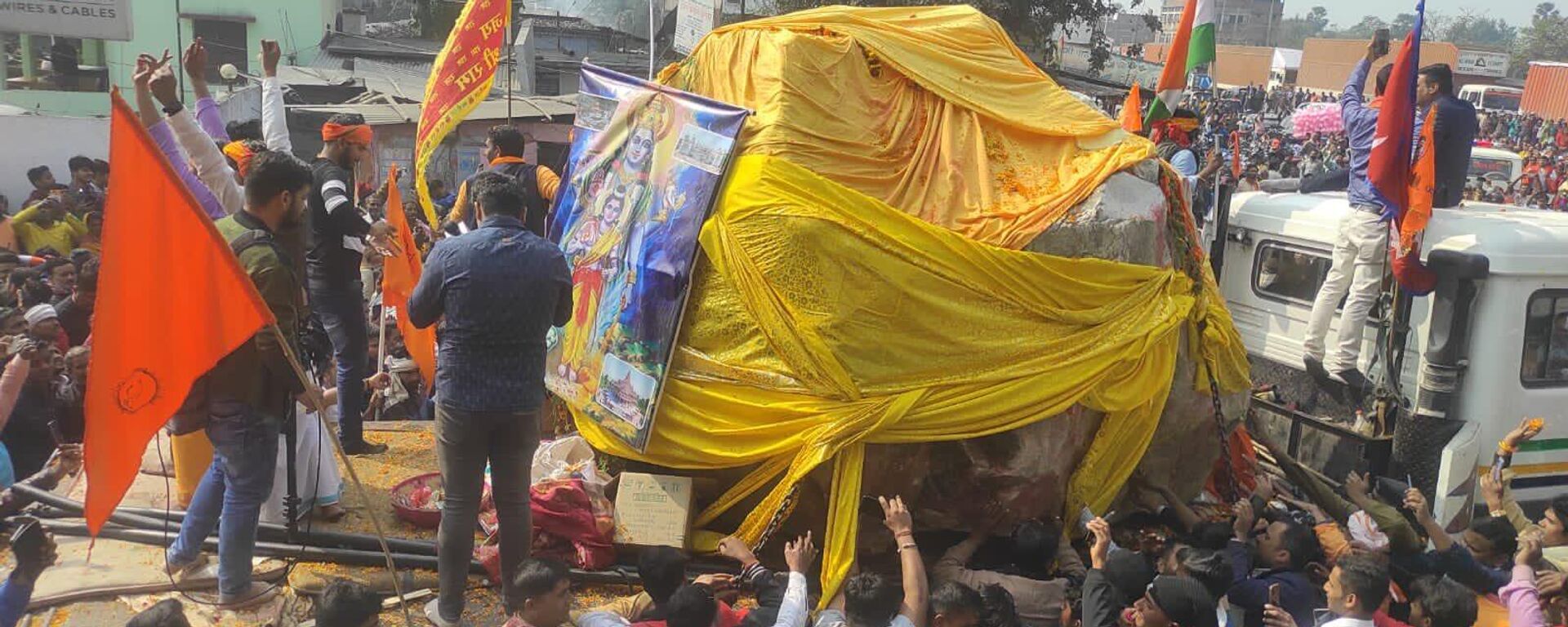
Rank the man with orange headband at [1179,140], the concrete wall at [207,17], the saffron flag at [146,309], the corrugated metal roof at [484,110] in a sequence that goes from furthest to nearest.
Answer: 1. the concrete wall at [207,17]
2. the corrugated metal roof at [484,110]
3. the man with orange headband at [1179,140]
4. the saffron flag at [146,309]

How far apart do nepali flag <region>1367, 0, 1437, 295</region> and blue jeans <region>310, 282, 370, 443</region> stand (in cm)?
540

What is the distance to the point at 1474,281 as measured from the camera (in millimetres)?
5664

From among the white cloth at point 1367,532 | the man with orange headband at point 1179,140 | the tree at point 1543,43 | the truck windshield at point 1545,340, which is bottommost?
the white cloth at point 1367,532

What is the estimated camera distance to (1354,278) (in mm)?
6305

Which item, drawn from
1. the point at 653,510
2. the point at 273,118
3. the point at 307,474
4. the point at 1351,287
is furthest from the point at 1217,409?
the point at 273,118

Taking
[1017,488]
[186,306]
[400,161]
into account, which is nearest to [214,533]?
[186,306]

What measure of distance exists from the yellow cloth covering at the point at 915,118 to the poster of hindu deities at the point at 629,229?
289 millimetres

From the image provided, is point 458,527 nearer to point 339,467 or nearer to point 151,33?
point 339,467

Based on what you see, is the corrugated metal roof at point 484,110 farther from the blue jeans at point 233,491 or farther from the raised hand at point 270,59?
the blue jeans at point 233,491

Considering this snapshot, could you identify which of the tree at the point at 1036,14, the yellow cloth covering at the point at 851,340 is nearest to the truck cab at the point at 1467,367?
the yellow cloth covering at the point at 851,340

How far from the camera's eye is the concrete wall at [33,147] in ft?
49.8

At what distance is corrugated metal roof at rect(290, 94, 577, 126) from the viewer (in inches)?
685

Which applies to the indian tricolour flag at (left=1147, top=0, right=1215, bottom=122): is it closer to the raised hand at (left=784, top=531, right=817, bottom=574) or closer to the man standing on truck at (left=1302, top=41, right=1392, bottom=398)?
the man standing on truck at (left=1302, top=41, right=1392, bottom=398)

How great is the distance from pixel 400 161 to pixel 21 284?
430 inches
